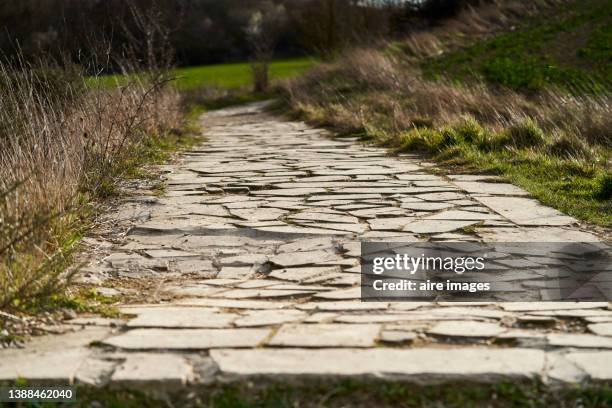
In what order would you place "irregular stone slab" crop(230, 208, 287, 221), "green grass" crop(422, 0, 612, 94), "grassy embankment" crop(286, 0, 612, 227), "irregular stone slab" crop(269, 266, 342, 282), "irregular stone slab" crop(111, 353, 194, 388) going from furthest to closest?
"green grass" crop(422, 0, 612, 94), "grassy embankment" crop(286, 0, 612, 227), "irregular stone slab" crop(230, 208, 287, 221), "irregular stone slab" crop(269, 266, 342, 282), "irregular stone slab" crop(111, 353, 194, 388)

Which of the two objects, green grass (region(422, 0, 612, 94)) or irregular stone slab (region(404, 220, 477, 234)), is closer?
irregular stone slab (region(404, 220, 477, 234))

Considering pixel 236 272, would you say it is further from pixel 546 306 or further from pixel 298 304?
pixel 546 306

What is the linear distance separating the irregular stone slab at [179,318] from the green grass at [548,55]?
12.4 metres

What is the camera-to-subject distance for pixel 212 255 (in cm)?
518

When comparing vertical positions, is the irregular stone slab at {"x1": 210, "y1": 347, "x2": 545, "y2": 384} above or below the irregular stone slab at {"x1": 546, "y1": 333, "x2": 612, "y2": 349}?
above

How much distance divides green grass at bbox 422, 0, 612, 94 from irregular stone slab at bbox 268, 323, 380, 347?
12.4 meters

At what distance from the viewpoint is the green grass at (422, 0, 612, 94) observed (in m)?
17.2

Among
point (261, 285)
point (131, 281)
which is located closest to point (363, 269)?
point (261, 285)

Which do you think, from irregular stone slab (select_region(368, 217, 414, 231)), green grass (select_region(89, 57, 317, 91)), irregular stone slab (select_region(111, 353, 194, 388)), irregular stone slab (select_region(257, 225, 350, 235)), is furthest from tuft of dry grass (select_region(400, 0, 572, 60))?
irregular stone slab (select_region(111, 353, 194, 388))

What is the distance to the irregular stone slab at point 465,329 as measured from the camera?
12.1ft

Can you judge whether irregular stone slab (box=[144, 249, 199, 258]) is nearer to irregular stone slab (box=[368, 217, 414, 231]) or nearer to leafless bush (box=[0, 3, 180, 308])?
leafless bush (box=[0, 3, 180, 308])

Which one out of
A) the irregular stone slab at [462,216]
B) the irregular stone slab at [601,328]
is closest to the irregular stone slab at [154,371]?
the irregular stone slab at [601,328]

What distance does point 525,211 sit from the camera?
6273 mm

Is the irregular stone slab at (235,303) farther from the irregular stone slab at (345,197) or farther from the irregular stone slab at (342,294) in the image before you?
the irregular stone slab at (345,197)
